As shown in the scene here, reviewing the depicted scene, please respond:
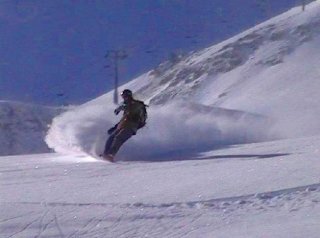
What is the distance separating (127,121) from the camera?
14.9 meters

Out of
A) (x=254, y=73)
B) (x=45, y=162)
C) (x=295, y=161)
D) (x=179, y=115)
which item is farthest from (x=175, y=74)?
(x=295, y=161)

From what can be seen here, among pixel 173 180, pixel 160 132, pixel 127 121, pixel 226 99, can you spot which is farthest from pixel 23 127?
pixel 173 180

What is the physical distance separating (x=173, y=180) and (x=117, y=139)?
177 inches

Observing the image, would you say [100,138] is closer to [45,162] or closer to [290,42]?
[45,162]

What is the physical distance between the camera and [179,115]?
735 inches

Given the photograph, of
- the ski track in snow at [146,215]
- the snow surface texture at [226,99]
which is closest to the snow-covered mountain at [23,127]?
the snow surface texture at [226,99]

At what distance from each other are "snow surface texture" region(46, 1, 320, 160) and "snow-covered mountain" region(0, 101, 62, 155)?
4.85m

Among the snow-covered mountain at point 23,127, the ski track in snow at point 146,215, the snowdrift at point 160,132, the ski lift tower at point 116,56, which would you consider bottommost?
the ski track in snow at point 146,215

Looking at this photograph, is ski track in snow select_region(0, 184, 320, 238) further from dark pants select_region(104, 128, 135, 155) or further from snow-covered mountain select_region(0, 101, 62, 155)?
snow-covered mountain select_region(0, 101, 62, 155)

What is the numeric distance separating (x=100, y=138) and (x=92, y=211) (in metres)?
7.87

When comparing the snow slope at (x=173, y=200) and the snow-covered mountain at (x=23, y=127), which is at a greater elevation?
the snow-covered mountain at (x=23, y=127)

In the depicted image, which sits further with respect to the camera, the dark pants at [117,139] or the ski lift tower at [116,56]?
the ski lift tower at [116,56]

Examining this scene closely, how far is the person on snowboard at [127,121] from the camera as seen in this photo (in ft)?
48.0

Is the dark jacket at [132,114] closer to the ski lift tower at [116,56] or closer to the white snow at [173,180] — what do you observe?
the white snow at [173,180]
